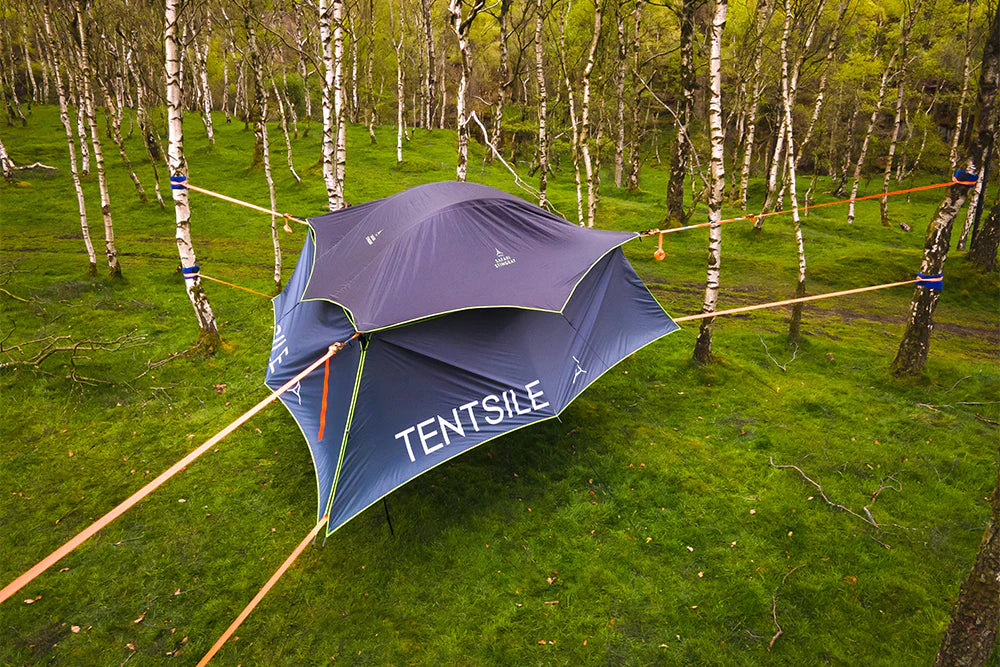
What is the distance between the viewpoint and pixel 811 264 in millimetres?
15609

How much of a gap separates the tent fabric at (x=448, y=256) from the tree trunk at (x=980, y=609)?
155 inches

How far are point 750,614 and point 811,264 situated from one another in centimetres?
1372

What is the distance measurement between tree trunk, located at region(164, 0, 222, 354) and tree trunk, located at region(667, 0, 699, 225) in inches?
362

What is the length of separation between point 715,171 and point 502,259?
4.22m

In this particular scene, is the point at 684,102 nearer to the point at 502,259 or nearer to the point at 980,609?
the point at 502,259

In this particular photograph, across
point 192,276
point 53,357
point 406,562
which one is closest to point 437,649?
point 406,562

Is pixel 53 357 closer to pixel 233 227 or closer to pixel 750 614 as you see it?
pixel 233 227

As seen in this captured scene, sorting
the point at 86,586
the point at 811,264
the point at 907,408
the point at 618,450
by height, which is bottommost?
the point at 86,586

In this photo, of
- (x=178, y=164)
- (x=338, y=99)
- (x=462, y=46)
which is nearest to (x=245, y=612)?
(x=178, y=164)

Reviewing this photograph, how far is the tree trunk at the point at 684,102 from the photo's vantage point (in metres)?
12.9

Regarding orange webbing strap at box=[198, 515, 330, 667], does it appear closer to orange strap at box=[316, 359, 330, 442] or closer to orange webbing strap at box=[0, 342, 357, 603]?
orange strap at box=[316, 359, 330, 442]

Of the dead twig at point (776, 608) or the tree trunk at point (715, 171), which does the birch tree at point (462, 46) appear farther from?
the dead twig at point (776, 608)

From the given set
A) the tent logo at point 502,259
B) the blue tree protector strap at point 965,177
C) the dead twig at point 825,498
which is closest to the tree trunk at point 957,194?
the blue tree protector strap at point 965,177

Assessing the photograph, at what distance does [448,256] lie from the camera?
632 cm
